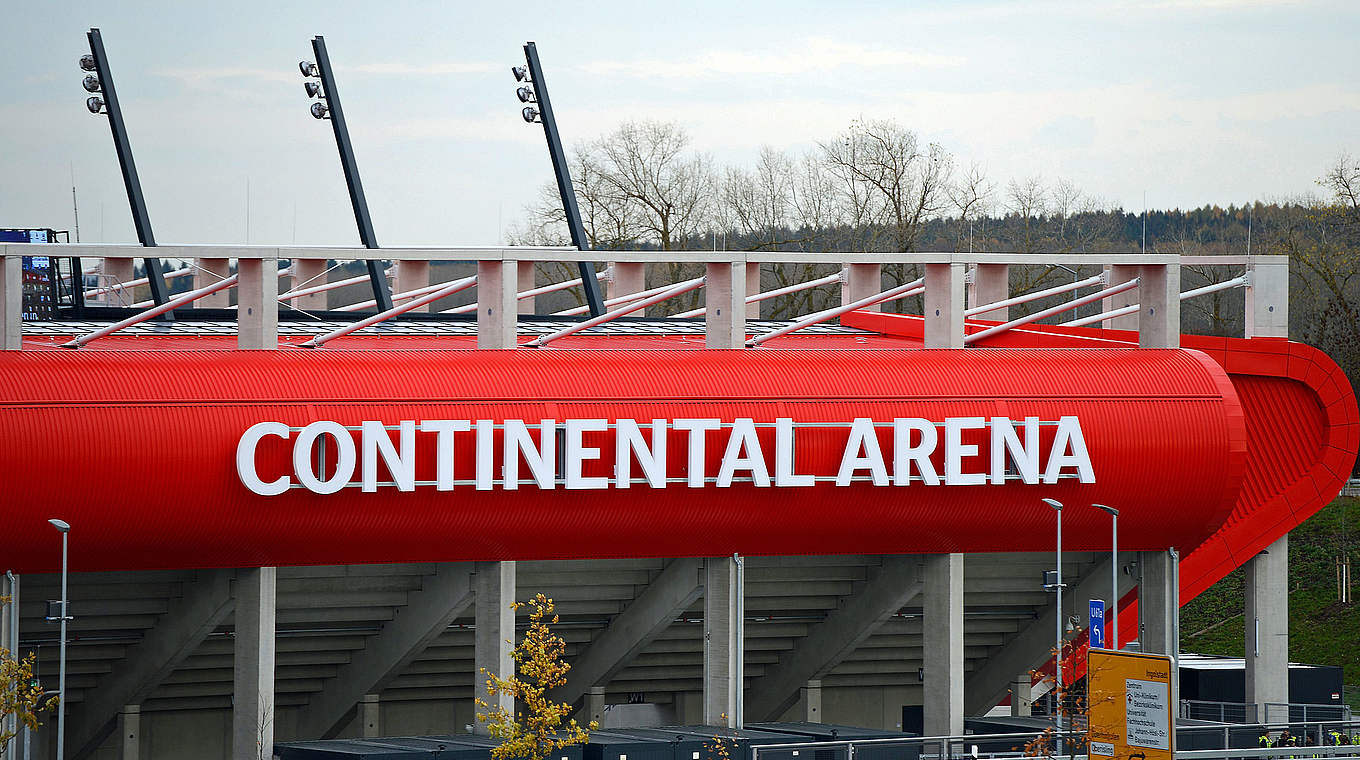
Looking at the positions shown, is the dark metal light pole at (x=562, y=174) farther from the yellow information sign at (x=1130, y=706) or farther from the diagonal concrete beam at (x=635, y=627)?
the yellow information sign at (x=1130, y=706)

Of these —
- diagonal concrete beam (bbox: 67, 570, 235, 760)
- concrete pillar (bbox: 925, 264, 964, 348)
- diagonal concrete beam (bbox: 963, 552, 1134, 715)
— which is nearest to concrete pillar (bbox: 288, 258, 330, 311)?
diagonal concrete beam (bbox: 67, 570, 235, 760)

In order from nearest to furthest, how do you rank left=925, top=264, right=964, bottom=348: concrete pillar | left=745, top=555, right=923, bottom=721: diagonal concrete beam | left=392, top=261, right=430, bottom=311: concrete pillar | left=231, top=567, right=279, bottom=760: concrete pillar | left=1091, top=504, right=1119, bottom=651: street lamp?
left=231, top=567, right=279, bottom=760: concrete pillar, left=1091, top=504, right=1119, bottom=651: street lamp, left=745, top=555, right=923, bottom=721: diagonal concrete beam, left=925, top=264, right=964, bottom=348: concrete pillar, left=392, top=261, right=430, bottom=311: concrete pillar

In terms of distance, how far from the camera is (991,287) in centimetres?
4709

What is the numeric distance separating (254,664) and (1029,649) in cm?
1782

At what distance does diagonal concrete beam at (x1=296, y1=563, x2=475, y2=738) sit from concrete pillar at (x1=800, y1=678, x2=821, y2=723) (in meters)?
9.47

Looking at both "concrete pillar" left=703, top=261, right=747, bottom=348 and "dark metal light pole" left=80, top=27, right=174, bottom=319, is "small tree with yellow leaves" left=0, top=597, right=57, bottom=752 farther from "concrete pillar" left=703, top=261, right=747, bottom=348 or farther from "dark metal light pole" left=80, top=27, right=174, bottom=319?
"dark metal light pole" left=80, top=27, right=174, bottom=319

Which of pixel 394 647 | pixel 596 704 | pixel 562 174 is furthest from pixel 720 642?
pixel 562 174

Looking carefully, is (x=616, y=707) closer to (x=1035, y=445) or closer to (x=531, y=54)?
(x=1035, y=445)

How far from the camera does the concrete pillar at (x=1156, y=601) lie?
39812mm

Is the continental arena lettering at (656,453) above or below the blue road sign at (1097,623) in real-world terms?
above

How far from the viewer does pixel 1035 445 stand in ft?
122

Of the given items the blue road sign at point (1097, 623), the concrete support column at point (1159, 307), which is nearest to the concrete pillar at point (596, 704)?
→ the blue road sign at point (1097, 623)

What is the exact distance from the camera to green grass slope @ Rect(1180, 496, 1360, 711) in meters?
67.8

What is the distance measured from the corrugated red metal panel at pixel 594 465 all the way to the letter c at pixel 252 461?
286 mm
